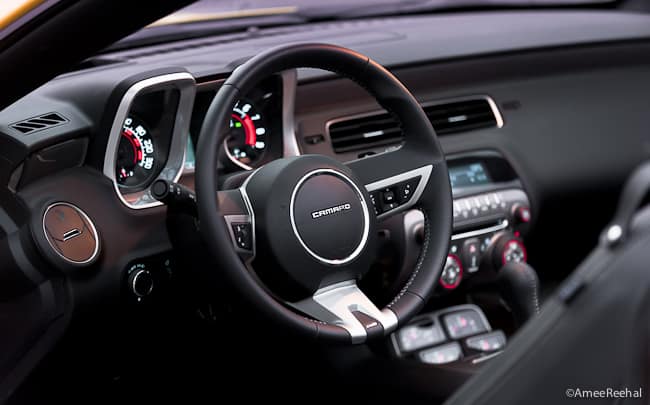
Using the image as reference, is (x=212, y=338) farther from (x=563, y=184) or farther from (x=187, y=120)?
(x=563, y=184)

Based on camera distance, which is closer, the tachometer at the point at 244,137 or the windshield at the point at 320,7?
the tachometer at the point at 244,137

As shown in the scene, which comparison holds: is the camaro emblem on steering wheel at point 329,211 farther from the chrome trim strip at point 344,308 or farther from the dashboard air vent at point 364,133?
the dashboard air vent at point 364,133

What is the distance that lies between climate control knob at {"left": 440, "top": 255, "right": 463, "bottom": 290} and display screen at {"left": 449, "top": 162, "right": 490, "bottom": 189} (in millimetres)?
210

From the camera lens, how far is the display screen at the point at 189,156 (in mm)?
1892

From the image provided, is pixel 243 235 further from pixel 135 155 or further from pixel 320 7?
pixel 320 7

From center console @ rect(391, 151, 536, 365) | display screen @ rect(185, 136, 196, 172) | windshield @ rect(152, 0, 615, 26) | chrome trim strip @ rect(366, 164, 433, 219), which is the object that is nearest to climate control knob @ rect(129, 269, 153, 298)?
display screen @ rect(185, 136, 196, 172)

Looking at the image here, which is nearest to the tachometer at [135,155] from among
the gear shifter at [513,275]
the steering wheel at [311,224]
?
the steering wheel at [311,224]

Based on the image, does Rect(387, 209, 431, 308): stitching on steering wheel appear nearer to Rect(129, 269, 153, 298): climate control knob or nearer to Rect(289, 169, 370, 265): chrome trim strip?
Rect(289, 169, 370, 265): chrome trim strip

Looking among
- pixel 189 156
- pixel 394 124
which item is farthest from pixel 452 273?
pixel 189 156

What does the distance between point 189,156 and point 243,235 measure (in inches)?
15.4

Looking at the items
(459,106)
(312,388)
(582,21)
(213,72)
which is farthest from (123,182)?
(582,21)

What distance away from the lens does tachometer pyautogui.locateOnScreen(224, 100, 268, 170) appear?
77.0 inches

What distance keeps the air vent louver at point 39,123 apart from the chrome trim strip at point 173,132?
0.11 meters

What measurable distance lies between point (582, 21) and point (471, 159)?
2.41 feet
